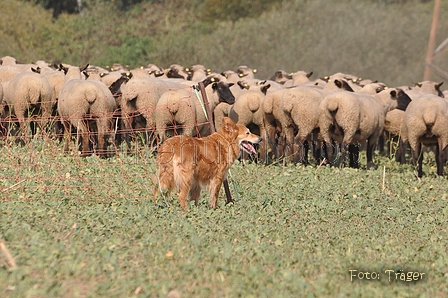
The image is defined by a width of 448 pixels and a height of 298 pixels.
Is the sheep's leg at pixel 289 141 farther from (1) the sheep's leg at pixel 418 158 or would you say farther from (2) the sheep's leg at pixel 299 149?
(1) the sheep's leg at pixel 418 158

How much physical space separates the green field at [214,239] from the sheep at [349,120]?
3.61 meters

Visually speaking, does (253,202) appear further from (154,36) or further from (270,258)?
(154,36)

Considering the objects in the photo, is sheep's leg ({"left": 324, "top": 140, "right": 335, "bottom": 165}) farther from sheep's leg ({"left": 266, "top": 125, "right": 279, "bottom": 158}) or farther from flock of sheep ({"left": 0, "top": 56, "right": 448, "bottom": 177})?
sheep's leg ({"left": 266, "top": 125, "right": 279, "bottom": 158})

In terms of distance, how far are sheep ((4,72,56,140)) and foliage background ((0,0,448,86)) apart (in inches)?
917

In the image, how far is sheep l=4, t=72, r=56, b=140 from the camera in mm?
16172

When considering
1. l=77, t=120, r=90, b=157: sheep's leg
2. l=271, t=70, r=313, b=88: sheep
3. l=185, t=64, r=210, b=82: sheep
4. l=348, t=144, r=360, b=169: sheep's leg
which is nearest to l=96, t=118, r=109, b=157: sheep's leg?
l=77, t=120, r=90, b=157: sheep's leg

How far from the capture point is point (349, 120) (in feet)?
50.5

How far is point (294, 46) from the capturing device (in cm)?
4103

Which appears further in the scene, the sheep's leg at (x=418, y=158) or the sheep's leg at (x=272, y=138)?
the sheep's leg at (x=272, y=138)

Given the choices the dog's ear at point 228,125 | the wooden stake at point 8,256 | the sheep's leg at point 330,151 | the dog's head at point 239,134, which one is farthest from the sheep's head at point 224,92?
the wooden stake at point 8,256

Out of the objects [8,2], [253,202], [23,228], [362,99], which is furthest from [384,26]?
[23,228]

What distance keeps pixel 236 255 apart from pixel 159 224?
135cm

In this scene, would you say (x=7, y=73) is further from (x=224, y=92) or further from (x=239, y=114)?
(x=239, y=114)

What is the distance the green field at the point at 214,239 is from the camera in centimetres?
609
